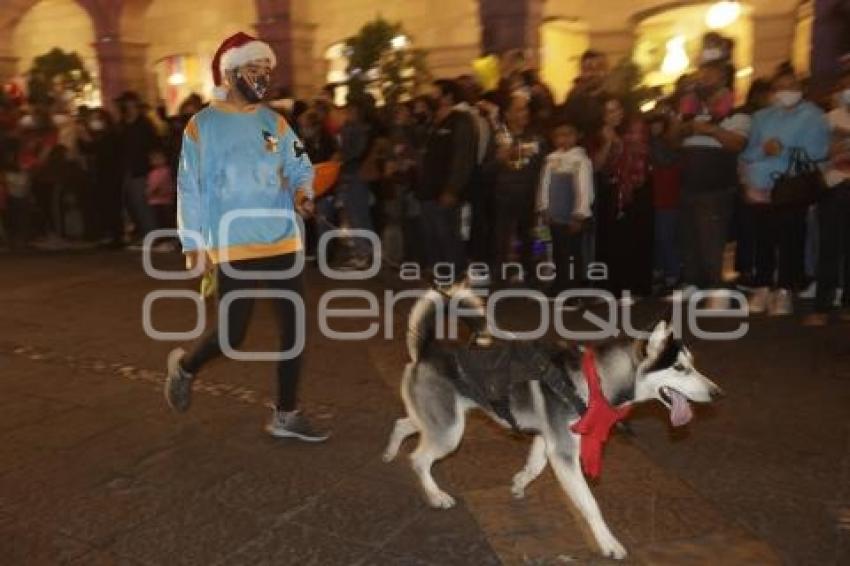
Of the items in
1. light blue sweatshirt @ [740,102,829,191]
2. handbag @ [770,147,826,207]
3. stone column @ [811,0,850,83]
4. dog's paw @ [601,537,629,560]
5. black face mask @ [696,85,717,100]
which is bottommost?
dog's paw @ [601,537,629,560]

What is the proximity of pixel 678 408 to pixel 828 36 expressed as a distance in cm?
812

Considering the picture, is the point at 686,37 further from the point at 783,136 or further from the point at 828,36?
the point at 783,136

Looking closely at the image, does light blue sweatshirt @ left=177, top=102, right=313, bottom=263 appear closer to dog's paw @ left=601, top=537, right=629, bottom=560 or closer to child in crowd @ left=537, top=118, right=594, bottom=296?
dog's paw @ left=601, top=537, right=629, bottom=560

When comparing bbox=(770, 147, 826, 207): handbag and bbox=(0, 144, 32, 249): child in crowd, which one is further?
bbox=(0, 144, 32, 249): child in crowd

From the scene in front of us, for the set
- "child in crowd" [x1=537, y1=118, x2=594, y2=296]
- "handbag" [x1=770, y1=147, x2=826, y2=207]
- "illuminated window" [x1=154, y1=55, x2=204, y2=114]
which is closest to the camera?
"handbag" [x1=770, y1=147, x2=826, y2=207]

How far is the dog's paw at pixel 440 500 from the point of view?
13.0 ft

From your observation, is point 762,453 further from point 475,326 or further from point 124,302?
point 124,302

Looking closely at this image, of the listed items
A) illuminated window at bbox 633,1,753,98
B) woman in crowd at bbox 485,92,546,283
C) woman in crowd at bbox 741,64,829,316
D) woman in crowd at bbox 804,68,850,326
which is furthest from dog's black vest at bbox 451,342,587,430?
illuminated window at bbox 633,1,753,98

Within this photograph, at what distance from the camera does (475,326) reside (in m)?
3.87

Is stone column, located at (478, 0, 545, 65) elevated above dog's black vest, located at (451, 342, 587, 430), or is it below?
above

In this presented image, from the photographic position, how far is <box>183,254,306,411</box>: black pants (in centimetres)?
443

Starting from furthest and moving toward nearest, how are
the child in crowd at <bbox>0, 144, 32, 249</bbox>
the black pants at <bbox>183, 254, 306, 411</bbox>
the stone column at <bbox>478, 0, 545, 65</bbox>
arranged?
the stone column at <bbox>478, 0, 545, 65</bbox> < the child in crowd at <bbox>0, 144, 32, 249</bbox> < the black pants at <bbox>183, 254, 306, 411</bbox>

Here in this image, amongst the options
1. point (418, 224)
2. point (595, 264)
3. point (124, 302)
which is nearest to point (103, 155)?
point (124, 302)

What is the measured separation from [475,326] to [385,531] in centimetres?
Answer: 95
